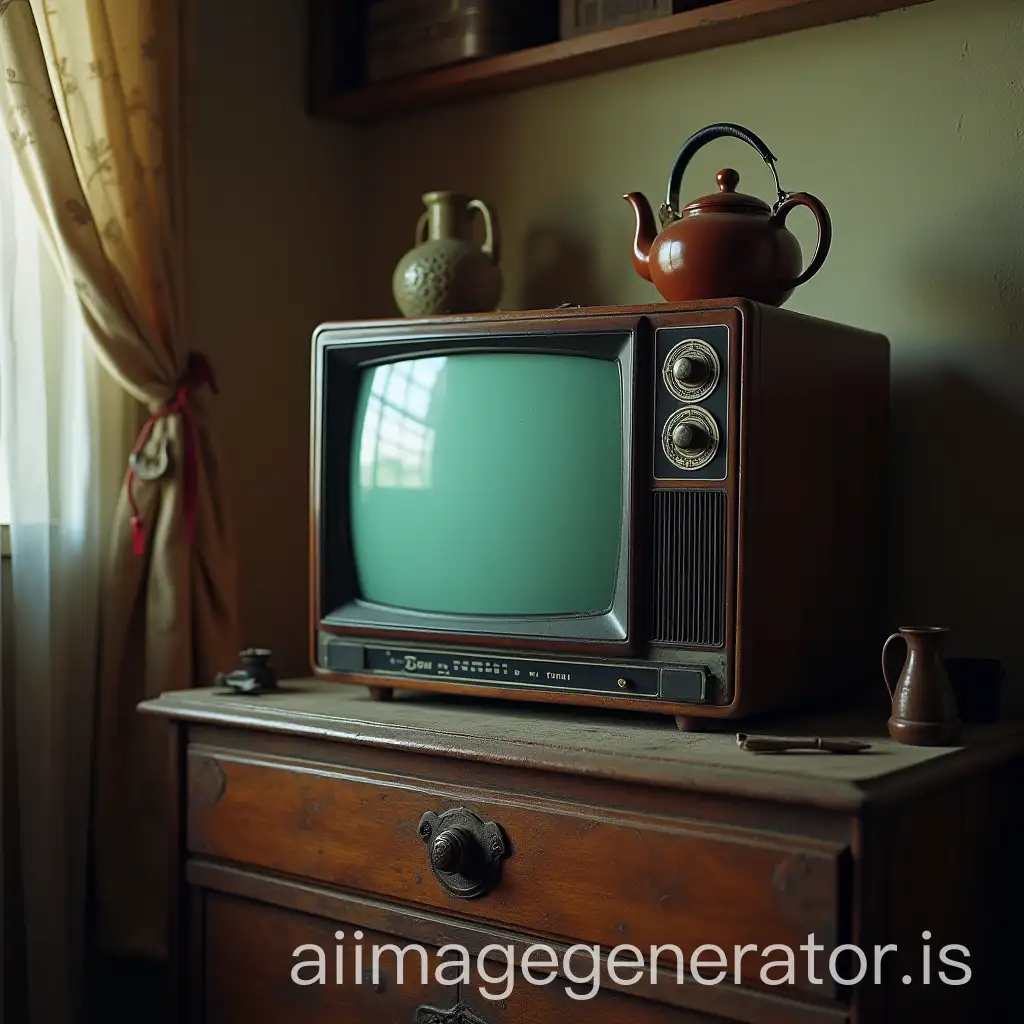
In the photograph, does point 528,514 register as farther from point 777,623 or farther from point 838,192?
point 838,192

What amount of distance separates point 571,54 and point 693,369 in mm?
714

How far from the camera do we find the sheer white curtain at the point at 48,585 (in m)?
1.74

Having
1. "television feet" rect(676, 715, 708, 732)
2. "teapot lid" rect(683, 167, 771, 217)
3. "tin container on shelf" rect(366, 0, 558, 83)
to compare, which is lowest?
"television feet" rect(676, 715, 708, 732)

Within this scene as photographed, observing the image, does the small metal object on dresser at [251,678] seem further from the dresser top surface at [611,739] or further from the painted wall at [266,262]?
the painted wall at [266,262]

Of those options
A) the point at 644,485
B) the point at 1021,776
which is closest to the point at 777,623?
the point at 644,485

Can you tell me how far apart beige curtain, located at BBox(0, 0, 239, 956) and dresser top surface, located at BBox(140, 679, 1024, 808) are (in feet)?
0.65

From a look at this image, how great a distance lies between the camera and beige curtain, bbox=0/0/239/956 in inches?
68.3

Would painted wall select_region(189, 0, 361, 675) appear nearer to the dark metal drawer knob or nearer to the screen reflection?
the screen reflection

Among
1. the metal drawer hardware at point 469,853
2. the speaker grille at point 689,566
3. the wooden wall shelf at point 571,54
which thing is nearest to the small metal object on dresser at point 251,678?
the metal drawer hardware at point 469,853

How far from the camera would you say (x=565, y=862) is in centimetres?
127

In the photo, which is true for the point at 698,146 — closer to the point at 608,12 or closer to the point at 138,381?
the point at 608,12

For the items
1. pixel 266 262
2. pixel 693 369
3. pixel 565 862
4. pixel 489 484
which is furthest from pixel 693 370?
pixel 266 262

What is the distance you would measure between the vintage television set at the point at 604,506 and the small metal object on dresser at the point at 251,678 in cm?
9

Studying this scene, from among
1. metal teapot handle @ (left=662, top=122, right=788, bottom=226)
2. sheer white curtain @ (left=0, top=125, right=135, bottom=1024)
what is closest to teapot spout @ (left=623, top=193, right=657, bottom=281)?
metal teapot handle @ (left=662, top=122, right=788, bottom=226)
